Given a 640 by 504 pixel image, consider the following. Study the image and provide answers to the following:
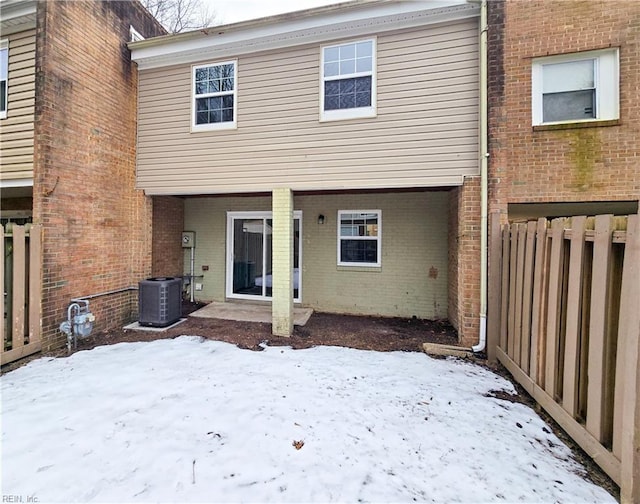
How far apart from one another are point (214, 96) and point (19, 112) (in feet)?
11.2

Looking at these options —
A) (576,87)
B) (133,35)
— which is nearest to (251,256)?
(133,35)

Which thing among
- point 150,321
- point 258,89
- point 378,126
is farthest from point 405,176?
point 150,321

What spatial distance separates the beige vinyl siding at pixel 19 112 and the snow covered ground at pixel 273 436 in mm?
3608

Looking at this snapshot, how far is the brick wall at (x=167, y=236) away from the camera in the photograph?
7.48 meters

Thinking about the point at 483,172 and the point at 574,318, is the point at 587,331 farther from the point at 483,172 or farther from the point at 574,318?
the point at 483,172

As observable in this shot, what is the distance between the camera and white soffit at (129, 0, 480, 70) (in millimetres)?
5070

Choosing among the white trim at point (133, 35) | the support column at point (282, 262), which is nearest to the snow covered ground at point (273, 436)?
the support column at point (282, 262)

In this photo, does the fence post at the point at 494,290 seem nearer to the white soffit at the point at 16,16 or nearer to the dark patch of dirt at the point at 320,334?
the dark patch of dirt at the point at 320,334

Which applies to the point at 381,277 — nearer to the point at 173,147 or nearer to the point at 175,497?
the point at 173,147

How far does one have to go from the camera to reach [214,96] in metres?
6.21

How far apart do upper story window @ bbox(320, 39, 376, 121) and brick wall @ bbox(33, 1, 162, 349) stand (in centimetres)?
416

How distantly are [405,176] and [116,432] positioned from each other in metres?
5.08

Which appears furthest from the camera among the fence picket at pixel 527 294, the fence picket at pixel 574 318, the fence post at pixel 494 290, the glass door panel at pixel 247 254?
the glass door panel at pixel 247 254

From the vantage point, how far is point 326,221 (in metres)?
7.73
